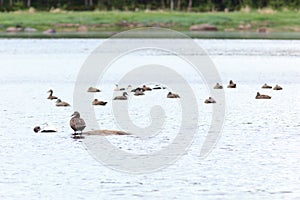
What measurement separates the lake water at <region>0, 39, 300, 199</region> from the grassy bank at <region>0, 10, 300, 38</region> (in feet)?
124

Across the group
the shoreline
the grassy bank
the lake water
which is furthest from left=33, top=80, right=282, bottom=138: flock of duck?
the grassy bank

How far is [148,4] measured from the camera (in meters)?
110

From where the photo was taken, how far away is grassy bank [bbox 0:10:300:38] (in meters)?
86.2

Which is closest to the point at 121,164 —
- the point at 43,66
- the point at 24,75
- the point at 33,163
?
the point at 33,163

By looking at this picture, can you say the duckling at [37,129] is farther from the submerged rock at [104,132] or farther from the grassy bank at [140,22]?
the grassy bank at [140,22]

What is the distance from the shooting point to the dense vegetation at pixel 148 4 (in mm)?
102688

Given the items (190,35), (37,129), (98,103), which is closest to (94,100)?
(98,103)

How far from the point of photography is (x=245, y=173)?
2292 centimetres

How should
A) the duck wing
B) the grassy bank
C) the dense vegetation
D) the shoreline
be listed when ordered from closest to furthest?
the duck wing, the shoreline, the grassy bank, the dense vegetation

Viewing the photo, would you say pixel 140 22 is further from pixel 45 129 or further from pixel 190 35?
pixel 45 129

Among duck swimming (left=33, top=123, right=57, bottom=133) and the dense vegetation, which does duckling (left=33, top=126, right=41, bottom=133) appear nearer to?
duck swimming (left=33, top=123, right=57, bottom=133)

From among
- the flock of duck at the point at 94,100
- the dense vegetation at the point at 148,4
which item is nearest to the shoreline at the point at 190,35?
the dense vegetation at the point at 148,4

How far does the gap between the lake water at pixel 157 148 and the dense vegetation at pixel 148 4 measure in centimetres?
5457

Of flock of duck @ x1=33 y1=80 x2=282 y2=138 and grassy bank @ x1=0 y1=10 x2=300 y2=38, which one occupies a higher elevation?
flock of duck @ x1=33 y1=80 x2=282 y2=138
